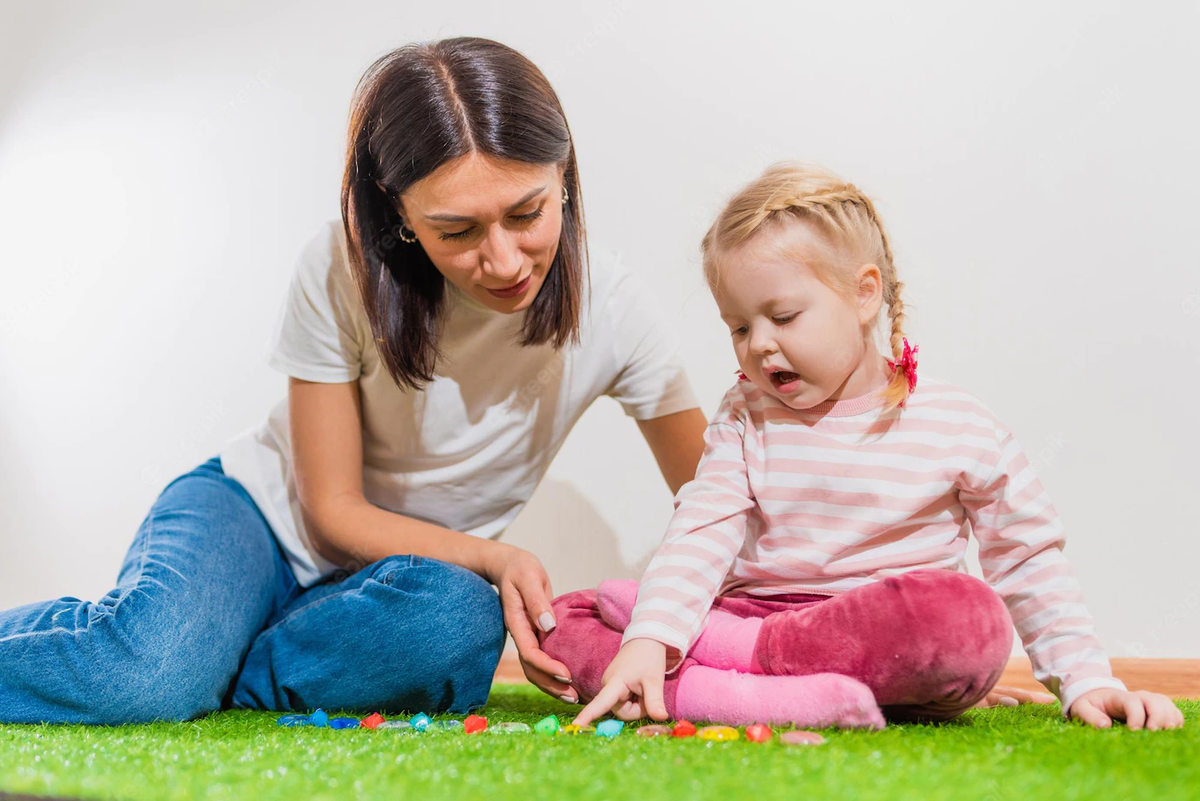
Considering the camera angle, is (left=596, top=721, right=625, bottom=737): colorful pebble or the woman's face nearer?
(left=596, top=721, right=625, bottom=737): colorful pebble

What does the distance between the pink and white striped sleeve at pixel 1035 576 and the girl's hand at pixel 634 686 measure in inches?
13.2

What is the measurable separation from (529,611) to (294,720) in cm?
27

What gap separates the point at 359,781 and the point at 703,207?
1176 mm

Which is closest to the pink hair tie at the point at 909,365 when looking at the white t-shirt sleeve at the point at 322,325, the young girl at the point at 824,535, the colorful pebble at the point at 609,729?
the young girl at the point at 824,535

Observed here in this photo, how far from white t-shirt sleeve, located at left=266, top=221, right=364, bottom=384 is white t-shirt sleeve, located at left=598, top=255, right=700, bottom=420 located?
317mm

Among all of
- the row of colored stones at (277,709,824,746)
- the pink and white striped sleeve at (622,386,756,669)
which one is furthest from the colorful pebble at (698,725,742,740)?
the pink and white striped sleeve at (622,386,756,669)

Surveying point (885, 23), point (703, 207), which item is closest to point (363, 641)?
point (703, 207)

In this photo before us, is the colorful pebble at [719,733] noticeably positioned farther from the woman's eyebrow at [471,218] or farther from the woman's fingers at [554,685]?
the woman's eyebrow at [471,218]

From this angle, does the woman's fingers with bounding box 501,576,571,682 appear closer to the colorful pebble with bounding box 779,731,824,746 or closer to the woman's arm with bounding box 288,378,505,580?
the woman's arm with bounding box 288,378,505,580

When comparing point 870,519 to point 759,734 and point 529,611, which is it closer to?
point 759,734

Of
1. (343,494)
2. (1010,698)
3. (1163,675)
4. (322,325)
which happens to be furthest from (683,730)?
(1163,675)

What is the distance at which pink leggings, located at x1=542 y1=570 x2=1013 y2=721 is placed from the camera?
0.79m

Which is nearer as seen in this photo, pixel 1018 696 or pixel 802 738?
pixel 802 738

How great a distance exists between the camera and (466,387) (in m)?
1.25
